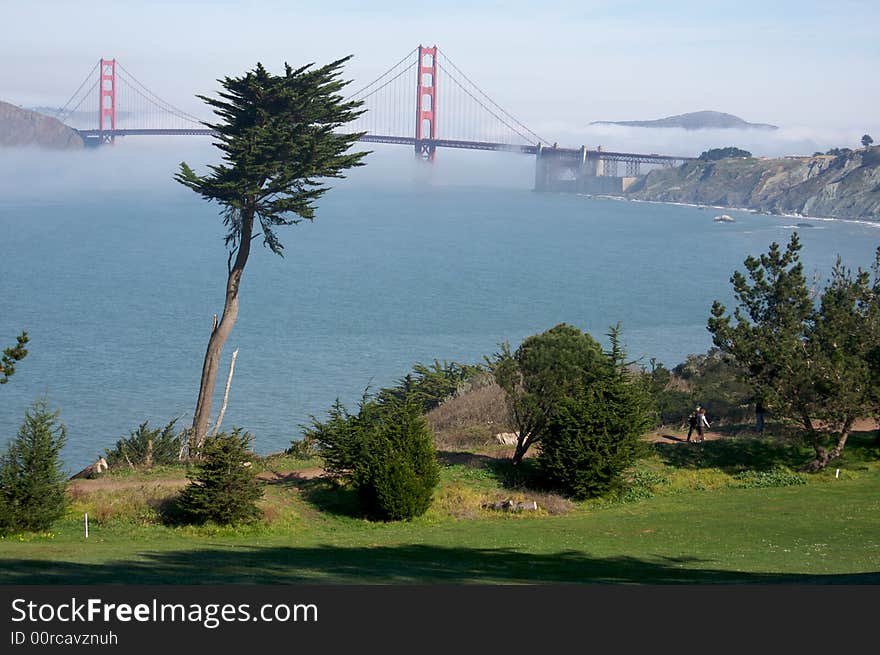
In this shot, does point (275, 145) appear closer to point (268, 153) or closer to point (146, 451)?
point (268, 153)

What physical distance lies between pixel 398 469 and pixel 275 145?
9.00 meters

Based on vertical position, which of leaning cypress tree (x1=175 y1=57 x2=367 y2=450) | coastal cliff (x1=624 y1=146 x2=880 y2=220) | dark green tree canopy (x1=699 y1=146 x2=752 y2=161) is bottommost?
leaning cypress tree (x1=175 y1=57 x2=367 y2=450)

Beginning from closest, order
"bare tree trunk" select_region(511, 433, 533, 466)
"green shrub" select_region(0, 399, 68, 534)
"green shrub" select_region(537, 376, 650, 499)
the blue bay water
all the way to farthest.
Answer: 1. "green shrub" select_region(0, 399, 68, 534)
2. "green shrub" select_region(537, 376, 650, 499)
3. "bare tree trunk" select_region(511, 433, 533, 466)
4. the blue bay water

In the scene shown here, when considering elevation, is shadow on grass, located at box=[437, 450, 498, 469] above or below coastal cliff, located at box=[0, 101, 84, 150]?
below

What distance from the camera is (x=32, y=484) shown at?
13930mm

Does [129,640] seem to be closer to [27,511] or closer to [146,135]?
[27,511]

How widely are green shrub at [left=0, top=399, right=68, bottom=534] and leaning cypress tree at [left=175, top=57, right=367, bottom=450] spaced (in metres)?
7.05

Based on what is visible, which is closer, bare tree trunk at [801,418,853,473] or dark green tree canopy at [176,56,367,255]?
bare tree trunk at [801,418,853,473]

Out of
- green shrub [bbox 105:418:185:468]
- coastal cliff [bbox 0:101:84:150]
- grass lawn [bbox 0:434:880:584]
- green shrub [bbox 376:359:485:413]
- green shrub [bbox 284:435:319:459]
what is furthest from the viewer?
coastal cliff [bbox 0:101:84:150]

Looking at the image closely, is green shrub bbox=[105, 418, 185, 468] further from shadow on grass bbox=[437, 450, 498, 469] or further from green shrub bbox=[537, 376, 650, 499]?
green shrub bbox=[537, 376, 650, 499]

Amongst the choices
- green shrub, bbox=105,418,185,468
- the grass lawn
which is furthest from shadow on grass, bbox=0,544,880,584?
green shrub, bbox=105,418,185,468

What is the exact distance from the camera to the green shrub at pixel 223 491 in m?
14.6

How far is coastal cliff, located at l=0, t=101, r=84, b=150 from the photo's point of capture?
127000 millimetres

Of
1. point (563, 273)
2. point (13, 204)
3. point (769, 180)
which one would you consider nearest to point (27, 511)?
point (563, 273)
